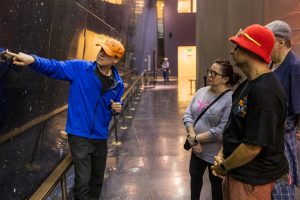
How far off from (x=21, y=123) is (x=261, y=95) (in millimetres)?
1941

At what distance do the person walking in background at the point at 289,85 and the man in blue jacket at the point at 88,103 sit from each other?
1.45 meters

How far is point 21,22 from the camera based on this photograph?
2.80 metres

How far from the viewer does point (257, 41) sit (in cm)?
221

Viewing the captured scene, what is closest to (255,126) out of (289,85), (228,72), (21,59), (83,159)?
(289,85)

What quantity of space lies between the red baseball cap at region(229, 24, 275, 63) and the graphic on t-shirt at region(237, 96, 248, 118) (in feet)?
0.91

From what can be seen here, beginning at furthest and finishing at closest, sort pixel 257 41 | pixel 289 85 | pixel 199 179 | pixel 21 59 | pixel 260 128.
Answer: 1. pixel 199 179
2. pixel 289 85
3. pixel 21 59
4. pixel 257 41
5. pixel 260 128

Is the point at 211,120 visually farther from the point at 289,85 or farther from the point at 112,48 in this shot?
the point at 112,48

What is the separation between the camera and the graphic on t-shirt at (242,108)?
2201mm

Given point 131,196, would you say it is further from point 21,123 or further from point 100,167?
point 21,123

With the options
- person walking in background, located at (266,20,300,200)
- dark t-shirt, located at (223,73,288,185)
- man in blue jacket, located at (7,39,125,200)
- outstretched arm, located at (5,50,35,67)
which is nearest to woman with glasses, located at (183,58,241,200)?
person walking in background, located at (266,20,300,200)

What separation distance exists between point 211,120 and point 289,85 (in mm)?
973

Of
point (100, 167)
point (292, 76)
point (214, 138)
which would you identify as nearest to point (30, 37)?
point (100, 167)

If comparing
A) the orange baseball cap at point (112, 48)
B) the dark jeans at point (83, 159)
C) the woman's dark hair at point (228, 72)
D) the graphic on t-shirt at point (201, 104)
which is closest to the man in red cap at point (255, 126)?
the woman's dark hair at point (228, 72)

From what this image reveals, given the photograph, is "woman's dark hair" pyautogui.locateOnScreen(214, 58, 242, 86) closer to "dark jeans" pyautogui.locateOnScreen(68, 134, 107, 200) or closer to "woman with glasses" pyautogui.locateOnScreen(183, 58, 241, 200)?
"woman with glasses" pyautogui.locateOnScreen(183, 58, 241, 200)
